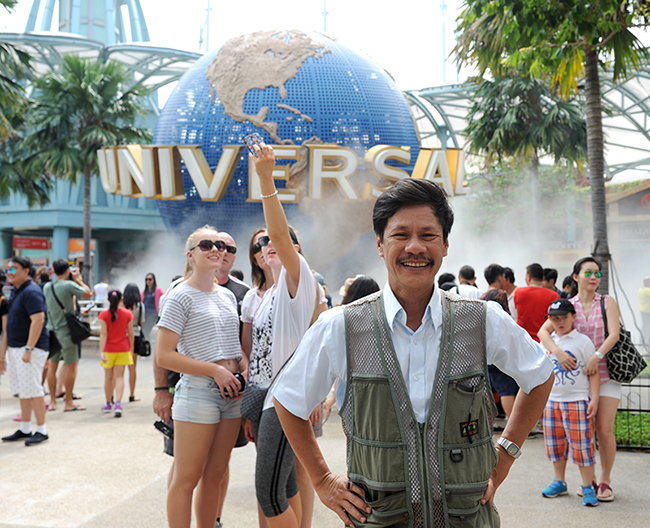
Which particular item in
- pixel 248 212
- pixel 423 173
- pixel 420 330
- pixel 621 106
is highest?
pixel 621 106

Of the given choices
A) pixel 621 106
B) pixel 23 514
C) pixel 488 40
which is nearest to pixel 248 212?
pixel 488 40

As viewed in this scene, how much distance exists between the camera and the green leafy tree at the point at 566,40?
5.04 m

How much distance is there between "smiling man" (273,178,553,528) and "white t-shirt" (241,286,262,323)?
1.51 m

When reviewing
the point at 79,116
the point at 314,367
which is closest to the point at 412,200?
the point at 314,367

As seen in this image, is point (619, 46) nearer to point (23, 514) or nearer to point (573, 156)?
point (23, 514)

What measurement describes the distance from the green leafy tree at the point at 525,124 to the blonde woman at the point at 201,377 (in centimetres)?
1409

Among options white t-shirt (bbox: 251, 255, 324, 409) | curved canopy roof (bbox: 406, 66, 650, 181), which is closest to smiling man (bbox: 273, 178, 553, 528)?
white t-shirt (bbox: 251, 255, 324, 409)

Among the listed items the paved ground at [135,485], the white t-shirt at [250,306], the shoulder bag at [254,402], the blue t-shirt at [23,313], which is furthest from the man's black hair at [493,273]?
the blue t-shirt at [23,313]

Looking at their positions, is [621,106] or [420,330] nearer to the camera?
[420,330]

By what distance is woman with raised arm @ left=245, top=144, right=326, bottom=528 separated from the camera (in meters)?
2.62

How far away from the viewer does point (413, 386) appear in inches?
62.5

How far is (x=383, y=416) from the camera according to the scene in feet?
5.15

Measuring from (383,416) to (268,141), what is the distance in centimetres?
1015

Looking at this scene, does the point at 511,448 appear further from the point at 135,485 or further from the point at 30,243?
the point at 30,243
